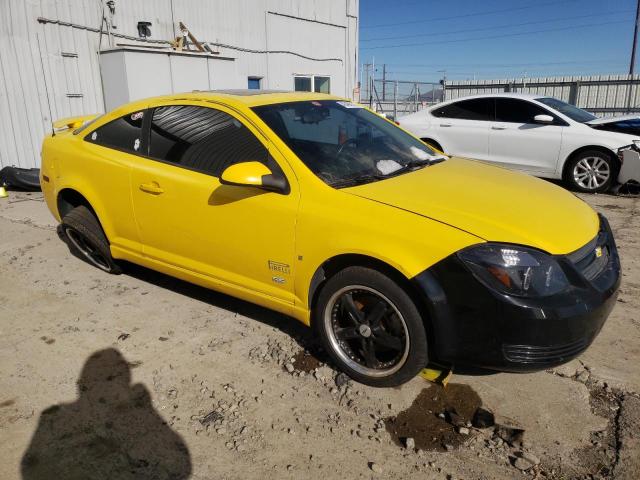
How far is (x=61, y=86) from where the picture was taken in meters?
9.10

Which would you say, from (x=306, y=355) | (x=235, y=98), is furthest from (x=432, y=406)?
(x=235, y=98)

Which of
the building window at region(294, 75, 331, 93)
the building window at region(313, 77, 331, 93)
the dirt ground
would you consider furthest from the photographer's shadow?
the building window at region(313, 77, 331, 93)

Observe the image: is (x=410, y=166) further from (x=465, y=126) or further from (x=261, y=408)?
(x=465, y=126)

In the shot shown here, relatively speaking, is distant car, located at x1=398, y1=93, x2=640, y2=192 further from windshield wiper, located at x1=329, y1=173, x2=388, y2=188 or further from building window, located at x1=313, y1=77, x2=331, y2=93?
building window, located at x1=313, y1=77, x2=331, y2=93

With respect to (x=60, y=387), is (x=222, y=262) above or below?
above

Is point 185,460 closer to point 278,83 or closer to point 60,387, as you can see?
point 60,387

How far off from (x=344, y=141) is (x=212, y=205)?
997 millimetres

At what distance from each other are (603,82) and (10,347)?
19946 millimetres

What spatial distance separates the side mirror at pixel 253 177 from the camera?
2871 mm

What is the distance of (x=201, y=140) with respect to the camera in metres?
3.46

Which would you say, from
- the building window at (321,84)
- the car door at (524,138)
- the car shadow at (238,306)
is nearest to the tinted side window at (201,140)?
the car shadow at (238,306)

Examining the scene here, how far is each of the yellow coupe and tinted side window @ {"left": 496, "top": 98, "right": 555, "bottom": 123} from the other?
4.97m

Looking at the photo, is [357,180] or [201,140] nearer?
[357,180]

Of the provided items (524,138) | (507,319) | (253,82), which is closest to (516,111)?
(524,138)
